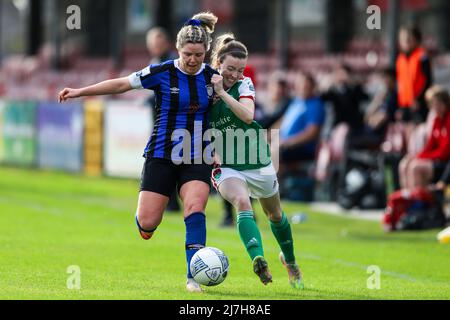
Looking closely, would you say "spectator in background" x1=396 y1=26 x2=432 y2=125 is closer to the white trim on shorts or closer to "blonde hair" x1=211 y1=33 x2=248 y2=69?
"blonde hair" x1=211 y1=33 x2=248 y2=69

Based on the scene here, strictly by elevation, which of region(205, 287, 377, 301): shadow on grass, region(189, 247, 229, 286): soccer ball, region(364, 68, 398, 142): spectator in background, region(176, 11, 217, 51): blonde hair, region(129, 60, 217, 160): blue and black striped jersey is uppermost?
region(176, 11, 217, 51): blonde hair

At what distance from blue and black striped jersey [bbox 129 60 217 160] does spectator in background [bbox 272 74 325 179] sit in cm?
824

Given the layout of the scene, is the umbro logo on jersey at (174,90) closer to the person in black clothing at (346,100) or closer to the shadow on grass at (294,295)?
the shadow on grass at (294,295)

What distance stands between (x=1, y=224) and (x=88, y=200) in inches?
161

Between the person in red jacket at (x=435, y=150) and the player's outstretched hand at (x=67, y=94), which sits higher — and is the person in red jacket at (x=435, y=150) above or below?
below

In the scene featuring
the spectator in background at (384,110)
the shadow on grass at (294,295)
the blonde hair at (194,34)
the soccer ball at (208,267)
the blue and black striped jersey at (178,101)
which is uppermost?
the blonde hair at (194,34)

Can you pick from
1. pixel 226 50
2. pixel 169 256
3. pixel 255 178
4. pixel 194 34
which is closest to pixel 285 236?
pixel 255 178

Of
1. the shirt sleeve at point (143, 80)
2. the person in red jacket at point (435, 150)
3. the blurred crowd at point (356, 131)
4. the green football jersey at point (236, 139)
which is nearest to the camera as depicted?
the shirt sleeve at point (143, 80)

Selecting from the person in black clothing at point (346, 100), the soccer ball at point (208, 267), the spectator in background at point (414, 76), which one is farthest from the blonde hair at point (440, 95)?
the soccer ball at point (208, 267)

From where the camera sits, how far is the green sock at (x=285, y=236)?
31.7 ft

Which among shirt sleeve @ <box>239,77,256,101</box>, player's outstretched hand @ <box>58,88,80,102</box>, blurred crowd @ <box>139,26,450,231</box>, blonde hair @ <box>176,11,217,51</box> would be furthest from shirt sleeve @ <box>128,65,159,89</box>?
blurred crowd @ <box>139,26,450,231</box>

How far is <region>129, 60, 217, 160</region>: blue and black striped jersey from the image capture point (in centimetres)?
925

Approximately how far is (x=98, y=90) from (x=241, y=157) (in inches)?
47.8

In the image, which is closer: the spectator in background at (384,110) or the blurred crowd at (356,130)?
the blurred crowd at (356,130)
